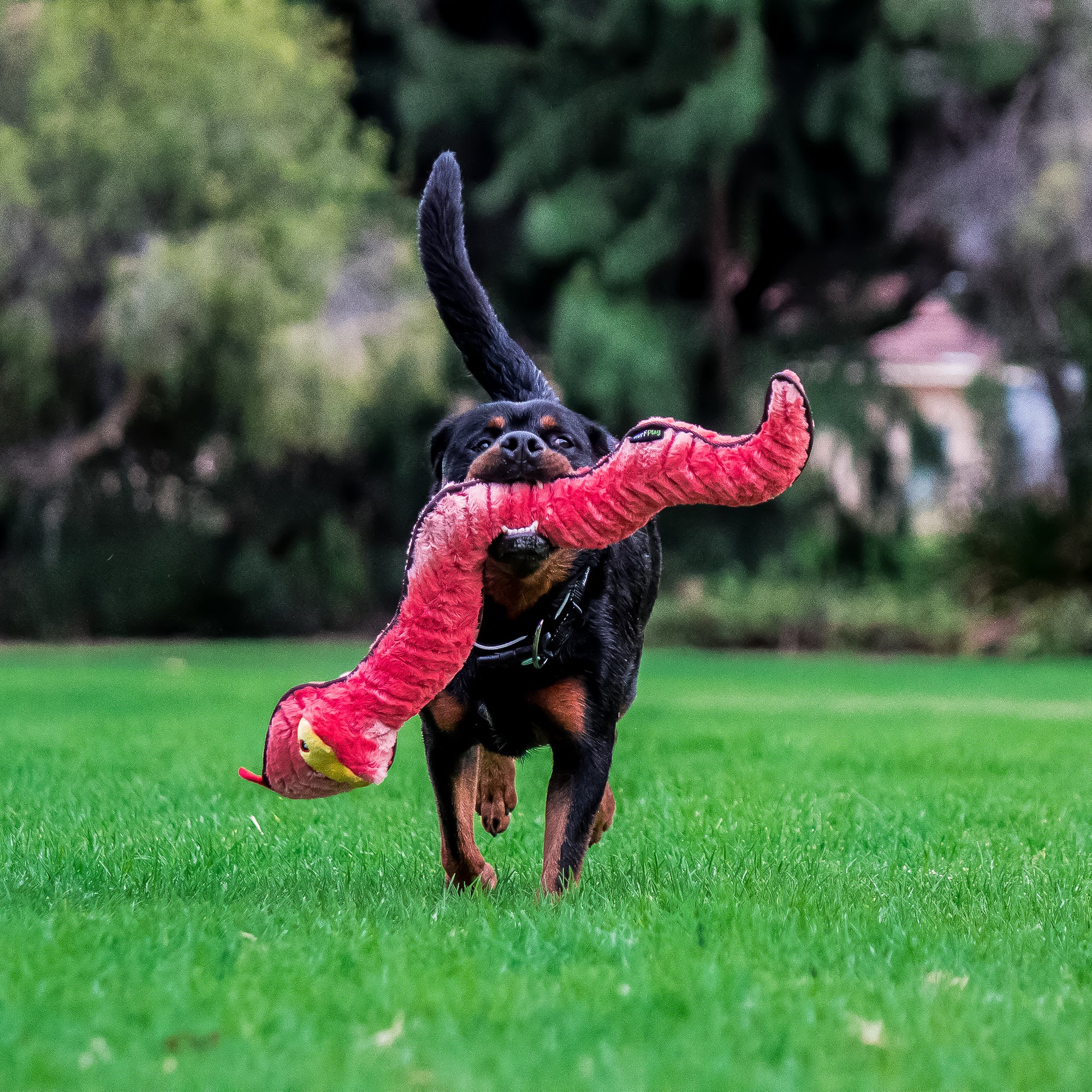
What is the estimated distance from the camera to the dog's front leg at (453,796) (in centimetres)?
398

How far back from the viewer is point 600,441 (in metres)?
4.53

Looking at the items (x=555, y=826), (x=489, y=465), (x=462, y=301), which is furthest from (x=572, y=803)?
(x=462, y=301)

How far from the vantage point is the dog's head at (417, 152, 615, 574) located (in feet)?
12.3

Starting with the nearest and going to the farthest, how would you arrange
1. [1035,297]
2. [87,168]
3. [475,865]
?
[475,865] < [87,168] < [1035,297]

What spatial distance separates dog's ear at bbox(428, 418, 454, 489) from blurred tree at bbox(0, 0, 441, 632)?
12533 millimetres

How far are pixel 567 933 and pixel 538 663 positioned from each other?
821mm

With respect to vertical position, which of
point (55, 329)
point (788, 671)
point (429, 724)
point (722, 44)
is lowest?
point (788, 671)

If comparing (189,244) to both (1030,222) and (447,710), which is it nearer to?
(1030,222)

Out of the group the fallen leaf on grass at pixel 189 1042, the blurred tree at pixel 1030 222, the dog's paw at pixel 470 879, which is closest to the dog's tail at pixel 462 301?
the dog's paw at pixel 470 879

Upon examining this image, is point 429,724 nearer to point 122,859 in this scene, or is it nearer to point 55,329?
point 122,859

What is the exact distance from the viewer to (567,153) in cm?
2003

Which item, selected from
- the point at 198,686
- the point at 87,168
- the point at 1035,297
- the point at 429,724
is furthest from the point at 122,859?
the point at 1035,297

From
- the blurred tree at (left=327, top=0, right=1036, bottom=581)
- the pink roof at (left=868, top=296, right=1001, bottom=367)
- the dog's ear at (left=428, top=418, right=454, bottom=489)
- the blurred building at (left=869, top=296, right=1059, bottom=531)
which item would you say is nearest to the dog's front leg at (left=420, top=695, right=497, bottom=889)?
the dog's ear at (left=428, top=418, right=454, bottom=489)

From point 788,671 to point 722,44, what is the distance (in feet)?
29.1
